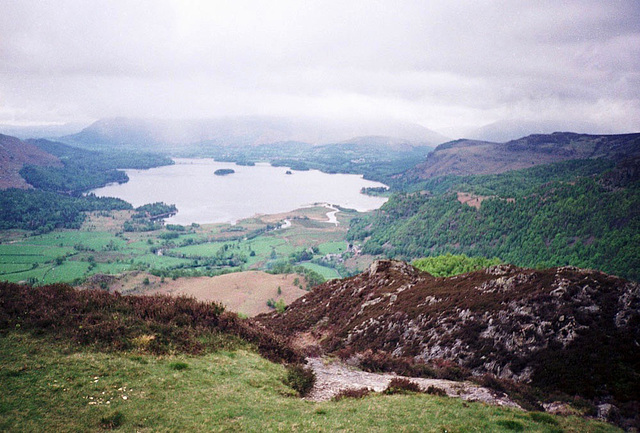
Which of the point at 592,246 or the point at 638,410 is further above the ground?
the point at 638,410

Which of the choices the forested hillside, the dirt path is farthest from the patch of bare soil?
the forested hillside

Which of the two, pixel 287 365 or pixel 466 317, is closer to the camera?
pixel 287 365

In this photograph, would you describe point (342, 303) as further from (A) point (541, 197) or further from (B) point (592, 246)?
(A) point (541, 197)

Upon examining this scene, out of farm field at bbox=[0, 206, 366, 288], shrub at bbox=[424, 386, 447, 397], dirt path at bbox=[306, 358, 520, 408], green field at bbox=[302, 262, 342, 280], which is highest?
shrub at bbox=[424, 386, 447, 397]

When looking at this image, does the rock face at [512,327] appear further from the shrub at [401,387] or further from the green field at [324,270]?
the green field at [324,270]

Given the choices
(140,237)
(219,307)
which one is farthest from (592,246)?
(140,237)

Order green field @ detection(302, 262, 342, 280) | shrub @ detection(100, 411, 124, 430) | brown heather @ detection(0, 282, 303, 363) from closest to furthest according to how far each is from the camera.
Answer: shrub @ detection(100, 411, 124, 430) < brown heather @ detection(0, 282, 303, 363) < green field @ detection(302, 262, 342, 280)

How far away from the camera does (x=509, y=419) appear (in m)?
13.8

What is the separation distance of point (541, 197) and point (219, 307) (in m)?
147

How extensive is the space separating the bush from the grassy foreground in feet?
3.10

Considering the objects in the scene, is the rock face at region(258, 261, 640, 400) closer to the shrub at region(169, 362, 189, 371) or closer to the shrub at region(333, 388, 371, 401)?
the shrub at region(333, 388, 371, 401)

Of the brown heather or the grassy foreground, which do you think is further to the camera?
the brown heather

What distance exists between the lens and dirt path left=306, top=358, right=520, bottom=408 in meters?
17.3

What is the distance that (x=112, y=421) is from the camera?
12.9m
